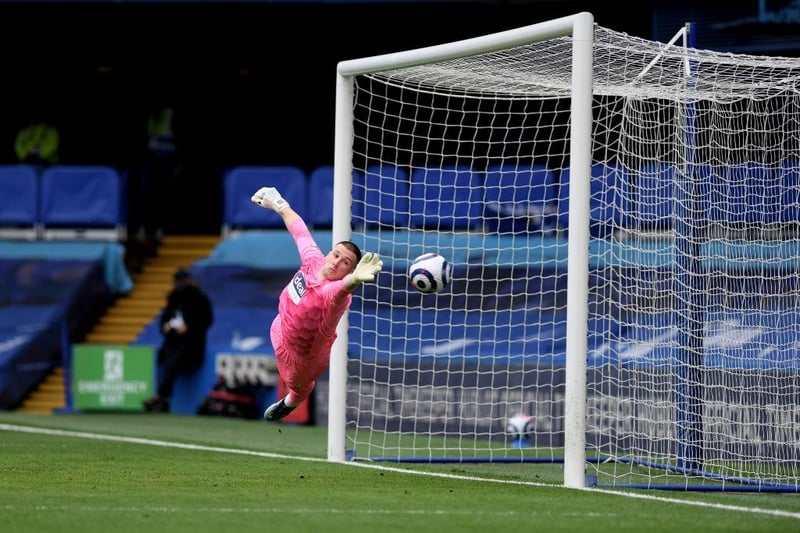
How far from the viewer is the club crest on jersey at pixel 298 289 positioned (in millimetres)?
10539

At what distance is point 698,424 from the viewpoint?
11477mm

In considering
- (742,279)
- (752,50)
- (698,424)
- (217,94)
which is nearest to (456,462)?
(698,424)

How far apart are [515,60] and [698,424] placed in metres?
3.43

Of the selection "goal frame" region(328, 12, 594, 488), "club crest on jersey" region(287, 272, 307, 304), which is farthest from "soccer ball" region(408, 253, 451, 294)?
"club crest on jersey" region(287, 272, 307, 304)

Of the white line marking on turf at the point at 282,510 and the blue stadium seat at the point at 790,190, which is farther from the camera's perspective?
the blue stadium seat at the point at 790,190

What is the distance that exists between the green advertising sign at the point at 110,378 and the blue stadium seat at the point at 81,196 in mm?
3589

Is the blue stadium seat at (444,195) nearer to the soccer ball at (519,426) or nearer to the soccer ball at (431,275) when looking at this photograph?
the soccer ball at (519,426)

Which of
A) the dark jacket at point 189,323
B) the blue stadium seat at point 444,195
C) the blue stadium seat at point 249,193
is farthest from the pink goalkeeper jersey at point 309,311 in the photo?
the blue stadium seat at point 249,193

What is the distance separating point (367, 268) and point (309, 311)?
114 centimetres

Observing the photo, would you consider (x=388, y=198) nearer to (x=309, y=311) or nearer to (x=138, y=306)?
(x=138, y=306)

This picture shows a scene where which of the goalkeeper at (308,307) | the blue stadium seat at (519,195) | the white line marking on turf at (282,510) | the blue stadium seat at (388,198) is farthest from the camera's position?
the blue stadium seat at (388,198)

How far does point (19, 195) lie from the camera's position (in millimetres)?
22812

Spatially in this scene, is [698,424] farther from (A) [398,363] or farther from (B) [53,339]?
(B) [53,339]

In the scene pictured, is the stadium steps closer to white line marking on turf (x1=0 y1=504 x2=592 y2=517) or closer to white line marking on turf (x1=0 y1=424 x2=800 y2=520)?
white line marking on turf (x1=0 y1=424 x2=800 y2=520)
